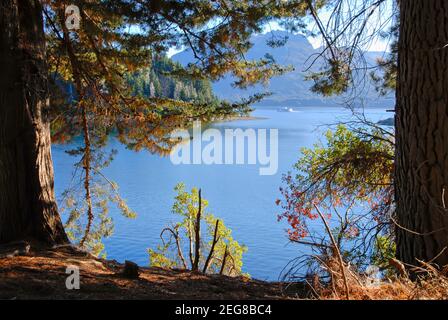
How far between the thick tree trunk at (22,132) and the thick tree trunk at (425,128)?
3.15 metres

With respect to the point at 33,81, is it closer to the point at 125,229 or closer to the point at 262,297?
the point at 262,297

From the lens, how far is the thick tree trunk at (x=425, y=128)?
3297 millimetres

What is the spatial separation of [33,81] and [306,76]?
3250 millimetres

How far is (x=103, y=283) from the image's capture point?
135 inches

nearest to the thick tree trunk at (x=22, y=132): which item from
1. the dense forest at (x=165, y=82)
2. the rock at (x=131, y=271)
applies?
the rock at (x=131, y=271)

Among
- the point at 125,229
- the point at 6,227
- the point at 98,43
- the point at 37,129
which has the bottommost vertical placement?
the point at 125,229

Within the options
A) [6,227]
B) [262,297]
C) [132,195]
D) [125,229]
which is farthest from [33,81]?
[132,195]

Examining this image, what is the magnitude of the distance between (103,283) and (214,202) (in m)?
20.8

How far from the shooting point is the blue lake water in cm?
1883
